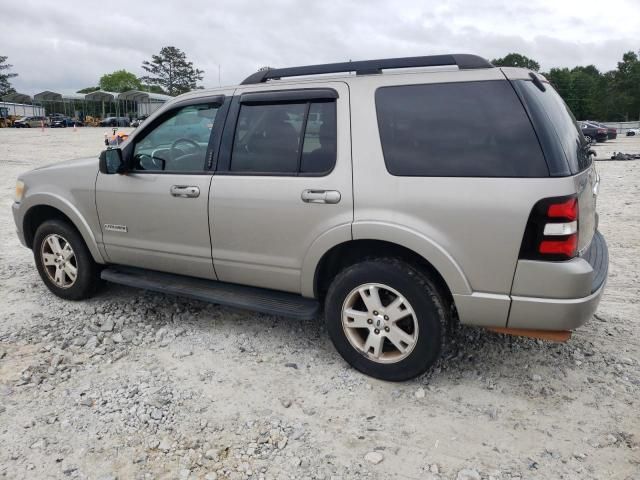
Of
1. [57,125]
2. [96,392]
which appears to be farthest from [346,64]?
[57,125]

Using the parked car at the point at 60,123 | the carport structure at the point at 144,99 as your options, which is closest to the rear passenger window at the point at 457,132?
the carport structure at the point at 144,99

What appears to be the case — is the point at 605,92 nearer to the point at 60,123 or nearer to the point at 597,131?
the point at 597,131

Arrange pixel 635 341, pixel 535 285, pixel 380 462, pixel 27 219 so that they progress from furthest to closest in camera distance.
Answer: pixel 27 219
pixel 635 341
pixel 535 285
pixel 380 462

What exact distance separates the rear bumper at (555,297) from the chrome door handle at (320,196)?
1.15 meters

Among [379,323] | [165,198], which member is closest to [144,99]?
[165,198]

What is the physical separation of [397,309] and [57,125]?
2230 inches

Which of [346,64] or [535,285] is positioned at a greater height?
[346,64]

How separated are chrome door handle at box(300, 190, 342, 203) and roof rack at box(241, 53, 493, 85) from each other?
0.82 metres

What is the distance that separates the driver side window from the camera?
3824mm

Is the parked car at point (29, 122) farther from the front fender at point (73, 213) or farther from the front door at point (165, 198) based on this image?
the front door at point (165, 198)

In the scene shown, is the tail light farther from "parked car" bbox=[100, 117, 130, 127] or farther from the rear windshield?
"parked car" bbox=[100, 117, 130, 127]

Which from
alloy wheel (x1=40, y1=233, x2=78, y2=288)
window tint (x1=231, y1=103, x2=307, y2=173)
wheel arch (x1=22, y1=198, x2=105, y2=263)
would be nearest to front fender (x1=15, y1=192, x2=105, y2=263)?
wheel arch (x1=22, y1=198, x2=105, y2=263)

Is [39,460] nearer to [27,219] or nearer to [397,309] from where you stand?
[397,309]

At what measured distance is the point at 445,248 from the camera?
2.91 metres
